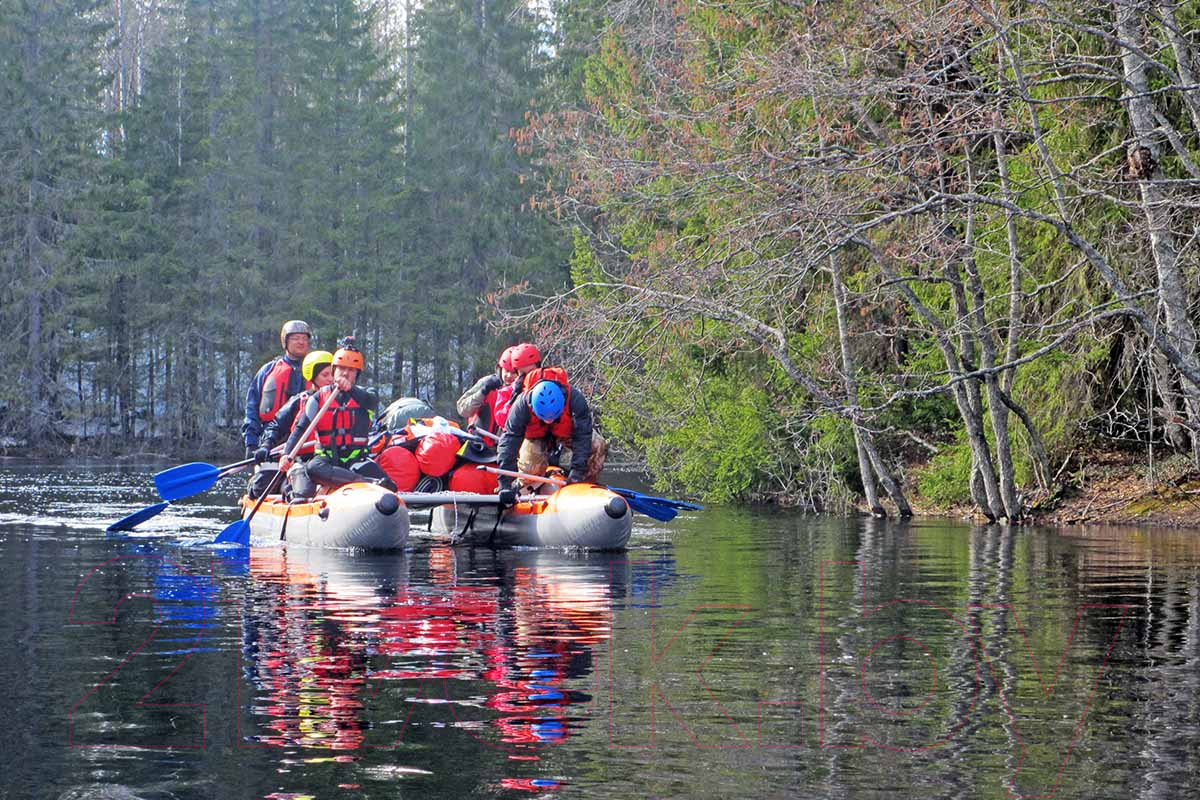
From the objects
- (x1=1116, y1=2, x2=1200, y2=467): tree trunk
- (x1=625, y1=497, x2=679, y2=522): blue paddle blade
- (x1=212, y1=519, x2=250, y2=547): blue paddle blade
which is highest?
(x1=1116, y1=2, x2=1200, y2=467): tree trunk

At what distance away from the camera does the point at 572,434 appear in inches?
714

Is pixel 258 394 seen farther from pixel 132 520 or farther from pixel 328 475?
pixel 328 475

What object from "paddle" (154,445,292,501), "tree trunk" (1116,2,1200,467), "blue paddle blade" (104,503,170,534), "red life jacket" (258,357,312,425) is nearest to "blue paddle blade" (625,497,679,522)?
"red life jacket" (258,357,312,425)

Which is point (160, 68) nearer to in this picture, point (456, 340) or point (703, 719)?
point (456, 340)

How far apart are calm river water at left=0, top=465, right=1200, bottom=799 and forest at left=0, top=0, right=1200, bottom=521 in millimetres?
4412

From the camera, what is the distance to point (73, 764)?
22.3 feet

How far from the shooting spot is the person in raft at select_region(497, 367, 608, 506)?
58.2 ft

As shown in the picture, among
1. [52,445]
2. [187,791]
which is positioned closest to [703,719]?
[187,791]

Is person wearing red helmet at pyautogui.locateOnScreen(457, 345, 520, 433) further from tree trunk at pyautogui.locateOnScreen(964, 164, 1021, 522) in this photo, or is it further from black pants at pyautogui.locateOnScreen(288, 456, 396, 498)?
tree trunk at pyautogui.locateOnScreen(964, 164, 1021, 522)

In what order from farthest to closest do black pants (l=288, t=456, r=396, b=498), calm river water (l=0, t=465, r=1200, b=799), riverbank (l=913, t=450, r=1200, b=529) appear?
riverbank (l=913, t=450, r=1200, b=529), black pants (l=288, t=456, r=396, b=498), calm river water (l=0, t=465, r=1200, b=799)

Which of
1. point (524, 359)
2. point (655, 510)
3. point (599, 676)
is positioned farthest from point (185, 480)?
point (599, 676)

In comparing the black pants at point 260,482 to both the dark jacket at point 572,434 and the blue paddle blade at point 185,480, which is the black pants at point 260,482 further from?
the dark jacket at point 572,434

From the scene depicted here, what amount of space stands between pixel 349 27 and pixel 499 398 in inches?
1465

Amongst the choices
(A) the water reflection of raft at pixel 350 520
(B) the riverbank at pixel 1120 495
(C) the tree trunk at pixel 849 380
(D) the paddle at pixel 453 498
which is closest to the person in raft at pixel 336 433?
(A) the water reflection of raft at pixel 350 520
